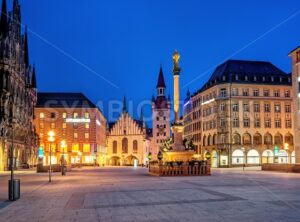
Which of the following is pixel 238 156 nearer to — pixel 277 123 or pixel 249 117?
pixel 249 117

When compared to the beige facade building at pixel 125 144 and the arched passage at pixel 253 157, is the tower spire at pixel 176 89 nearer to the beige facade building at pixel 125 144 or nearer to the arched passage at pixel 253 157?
the arched passage at pixel 253 157

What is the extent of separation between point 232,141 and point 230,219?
75.0 meters

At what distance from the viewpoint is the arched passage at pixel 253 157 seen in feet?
284

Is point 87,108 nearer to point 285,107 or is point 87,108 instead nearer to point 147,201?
point 285,107

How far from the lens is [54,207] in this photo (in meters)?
16.2

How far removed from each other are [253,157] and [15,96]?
5036cm

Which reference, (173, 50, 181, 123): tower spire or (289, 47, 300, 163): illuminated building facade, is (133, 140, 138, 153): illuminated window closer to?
(289, 47, 300, 163): illuminated building facade

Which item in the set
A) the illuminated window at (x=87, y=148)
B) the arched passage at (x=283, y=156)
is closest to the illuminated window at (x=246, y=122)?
the arched passage at (x=283, y=156)

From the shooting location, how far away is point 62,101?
109 m

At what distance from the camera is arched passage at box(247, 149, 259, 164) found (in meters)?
86.4

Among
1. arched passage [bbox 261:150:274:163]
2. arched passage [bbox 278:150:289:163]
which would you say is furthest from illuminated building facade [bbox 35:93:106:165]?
arched passage [bbox 278:150:289:163]

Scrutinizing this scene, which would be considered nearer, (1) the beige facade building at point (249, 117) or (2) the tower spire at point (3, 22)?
(2) the tower spire at point (3, 22)

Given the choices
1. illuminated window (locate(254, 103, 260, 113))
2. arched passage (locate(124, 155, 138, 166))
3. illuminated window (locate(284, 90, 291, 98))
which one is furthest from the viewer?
arched passage (locate(124, 155, 138, 166))

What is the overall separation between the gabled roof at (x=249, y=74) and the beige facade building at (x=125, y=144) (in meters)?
44.1
